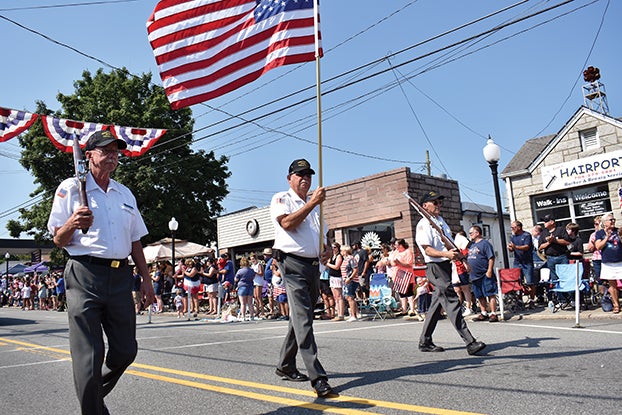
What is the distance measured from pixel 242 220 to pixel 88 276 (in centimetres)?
2263

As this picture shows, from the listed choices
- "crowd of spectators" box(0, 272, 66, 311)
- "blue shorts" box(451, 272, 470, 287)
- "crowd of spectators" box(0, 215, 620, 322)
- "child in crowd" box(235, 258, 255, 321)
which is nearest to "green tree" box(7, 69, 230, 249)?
"crowd of spectators" box(0, 272, 66, 311)

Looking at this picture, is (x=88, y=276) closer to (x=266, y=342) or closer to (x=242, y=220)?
(x=266, y=342)

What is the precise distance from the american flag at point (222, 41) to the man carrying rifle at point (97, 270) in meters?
4.08

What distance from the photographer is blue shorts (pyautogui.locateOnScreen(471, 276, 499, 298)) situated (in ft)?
34.8

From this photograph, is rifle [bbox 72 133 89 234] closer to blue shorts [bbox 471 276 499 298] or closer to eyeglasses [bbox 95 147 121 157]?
eyeglasses [bbox 95 147 121 157]

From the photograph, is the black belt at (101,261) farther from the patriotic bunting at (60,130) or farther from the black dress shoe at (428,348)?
the patriotic bunting at (60,130)

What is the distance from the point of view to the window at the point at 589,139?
1987 cm

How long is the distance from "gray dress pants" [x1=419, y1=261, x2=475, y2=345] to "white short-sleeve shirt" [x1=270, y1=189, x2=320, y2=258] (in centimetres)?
210

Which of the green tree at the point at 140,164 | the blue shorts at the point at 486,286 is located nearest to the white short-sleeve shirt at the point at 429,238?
the blue shorts at the point at 486,286

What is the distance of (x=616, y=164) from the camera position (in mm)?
18938

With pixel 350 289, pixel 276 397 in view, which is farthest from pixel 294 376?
pixel 350 289

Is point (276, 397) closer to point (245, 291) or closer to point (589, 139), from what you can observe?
point (245, 291)

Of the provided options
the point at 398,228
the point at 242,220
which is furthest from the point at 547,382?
the point at 242,220

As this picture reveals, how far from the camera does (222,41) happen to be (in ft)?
25.2
